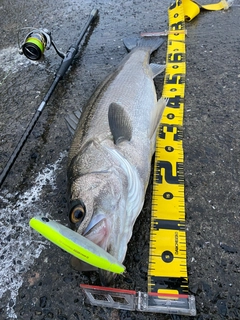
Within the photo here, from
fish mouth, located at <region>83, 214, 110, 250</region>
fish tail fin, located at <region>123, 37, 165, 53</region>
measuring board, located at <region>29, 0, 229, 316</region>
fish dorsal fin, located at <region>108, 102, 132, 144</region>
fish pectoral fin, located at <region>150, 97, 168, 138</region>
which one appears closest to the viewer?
fish mouth, located at <region>83, 214, 110, 250</region>

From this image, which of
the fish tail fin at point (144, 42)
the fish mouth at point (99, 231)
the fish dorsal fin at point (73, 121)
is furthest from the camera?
the fish tail fin at point (144, 42)

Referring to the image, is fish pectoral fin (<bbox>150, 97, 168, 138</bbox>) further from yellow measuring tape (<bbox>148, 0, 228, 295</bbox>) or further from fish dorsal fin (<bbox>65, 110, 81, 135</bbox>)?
fish dorsal fin (<bbox>65, 110, 81, 135</bbox>)

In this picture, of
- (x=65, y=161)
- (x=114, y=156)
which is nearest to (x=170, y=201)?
(x=114, y=156)

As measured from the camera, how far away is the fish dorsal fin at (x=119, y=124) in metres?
2.65

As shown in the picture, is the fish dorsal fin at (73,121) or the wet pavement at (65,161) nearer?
the wet pavement at (65,161)

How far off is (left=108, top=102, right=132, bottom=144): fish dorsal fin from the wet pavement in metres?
0.54

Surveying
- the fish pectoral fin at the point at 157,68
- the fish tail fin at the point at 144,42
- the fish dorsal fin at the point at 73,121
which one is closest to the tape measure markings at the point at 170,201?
the fish pectoral fin at the point at 157,68

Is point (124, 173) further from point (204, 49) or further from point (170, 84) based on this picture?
point (204, 49)

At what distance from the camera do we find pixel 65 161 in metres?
3.04

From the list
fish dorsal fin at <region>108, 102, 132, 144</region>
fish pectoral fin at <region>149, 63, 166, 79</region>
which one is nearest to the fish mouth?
fish dorsal fin at <region>108, 102, 132, 144</region>

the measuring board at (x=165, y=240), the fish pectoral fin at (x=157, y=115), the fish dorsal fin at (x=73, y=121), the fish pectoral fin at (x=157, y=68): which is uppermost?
the fish dorsal fin at (x=73, y=121)

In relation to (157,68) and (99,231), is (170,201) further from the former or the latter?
(157,68)

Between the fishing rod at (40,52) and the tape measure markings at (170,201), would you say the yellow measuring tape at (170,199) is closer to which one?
the tape measure markings at (170,201)

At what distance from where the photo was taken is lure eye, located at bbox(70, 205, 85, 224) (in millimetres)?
2090
